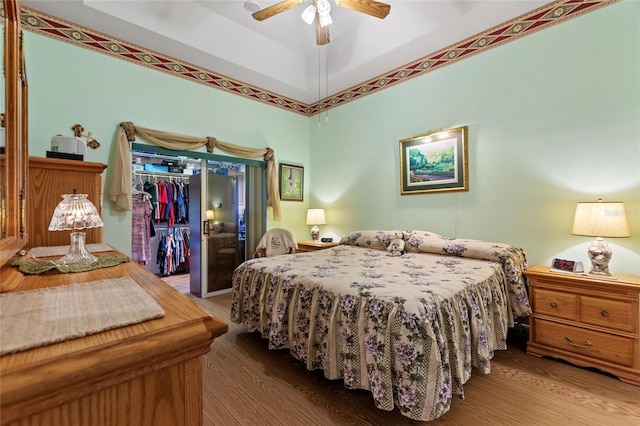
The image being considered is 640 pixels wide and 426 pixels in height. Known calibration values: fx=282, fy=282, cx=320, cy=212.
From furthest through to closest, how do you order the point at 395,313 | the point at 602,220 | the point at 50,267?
the point at 602,220 → the point at 395,313 → the point at 50,267

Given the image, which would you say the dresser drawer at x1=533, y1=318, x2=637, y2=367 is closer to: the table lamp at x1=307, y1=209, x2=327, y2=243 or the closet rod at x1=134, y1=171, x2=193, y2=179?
the table lamp at x1=307, y1=209, x2=327, y2=243

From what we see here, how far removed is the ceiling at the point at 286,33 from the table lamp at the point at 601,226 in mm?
2005

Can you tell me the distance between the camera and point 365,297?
1.68 metres

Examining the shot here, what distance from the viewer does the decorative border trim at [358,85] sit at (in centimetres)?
263

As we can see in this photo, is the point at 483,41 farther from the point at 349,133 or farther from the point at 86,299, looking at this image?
the point at 86,299

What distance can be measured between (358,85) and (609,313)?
148 inches

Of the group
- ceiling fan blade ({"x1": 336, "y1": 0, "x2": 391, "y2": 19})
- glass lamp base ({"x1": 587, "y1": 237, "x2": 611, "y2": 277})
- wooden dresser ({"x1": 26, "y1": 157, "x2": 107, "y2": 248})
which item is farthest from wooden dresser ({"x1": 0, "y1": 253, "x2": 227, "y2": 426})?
glass lamp base ({"x1": 587, "y1": 237, "x2": 611, "y2": 277})

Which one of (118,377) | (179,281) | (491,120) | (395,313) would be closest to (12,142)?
(118,377)

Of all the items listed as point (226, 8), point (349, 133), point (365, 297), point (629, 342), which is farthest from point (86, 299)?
point (349, 133)

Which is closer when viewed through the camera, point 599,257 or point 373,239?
point 599,257

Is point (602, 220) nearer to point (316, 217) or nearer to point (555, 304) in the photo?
point (555, 304)

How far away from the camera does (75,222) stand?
109 centimetres

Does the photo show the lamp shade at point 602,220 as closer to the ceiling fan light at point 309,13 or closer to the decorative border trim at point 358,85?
the decorative border trim at point 358,85

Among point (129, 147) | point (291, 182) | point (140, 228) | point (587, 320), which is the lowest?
point (587, 320)
